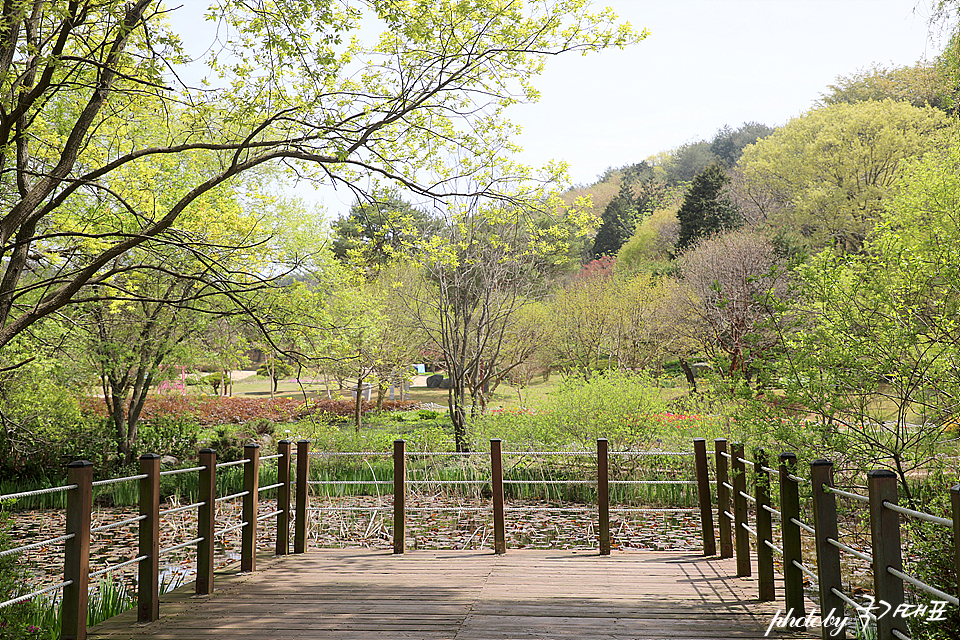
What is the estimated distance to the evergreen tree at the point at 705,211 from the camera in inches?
1008

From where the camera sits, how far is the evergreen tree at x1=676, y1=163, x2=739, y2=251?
25.6m

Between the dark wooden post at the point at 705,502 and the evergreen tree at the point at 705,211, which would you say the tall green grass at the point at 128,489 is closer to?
the dark wooden post at the point at 705,502

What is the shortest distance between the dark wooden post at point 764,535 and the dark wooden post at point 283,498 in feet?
11.6

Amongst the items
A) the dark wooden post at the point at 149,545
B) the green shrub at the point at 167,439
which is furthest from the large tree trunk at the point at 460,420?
the dark wooden post at the point at 149,545

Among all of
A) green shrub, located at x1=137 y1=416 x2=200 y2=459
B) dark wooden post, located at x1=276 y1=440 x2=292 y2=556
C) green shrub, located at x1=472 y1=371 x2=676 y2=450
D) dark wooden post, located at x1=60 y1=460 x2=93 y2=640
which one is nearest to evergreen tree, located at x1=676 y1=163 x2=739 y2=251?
green shrub, located at x1=472 y1=371 x2=676 y2=450

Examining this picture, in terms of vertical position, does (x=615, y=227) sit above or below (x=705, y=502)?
above

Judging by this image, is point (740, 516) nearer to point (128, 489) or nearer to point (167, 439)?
point (128, 489)

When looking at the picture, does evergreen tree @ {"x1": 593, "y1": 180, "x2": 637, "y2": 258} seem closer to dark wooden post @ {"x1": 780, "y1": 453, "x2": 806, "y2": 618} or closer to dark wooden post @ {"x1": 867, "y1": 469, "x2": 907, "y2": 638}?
dark wooden post @ {"x1": 780, "y1": 453, "x2": 806, "y2": 618}

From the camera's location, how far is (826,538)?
3127 millimetres

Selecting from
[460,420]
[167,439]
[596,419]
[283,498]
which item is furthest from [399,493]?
[167,439]

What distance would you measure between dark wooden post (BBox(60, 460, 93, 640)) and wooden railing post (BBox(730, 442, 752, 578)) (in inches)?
151

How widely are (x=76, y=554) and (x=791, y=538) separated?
3.59 metres

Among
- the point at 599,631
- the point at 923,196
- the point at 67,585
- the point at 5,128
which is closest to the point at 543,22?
the point at 5,128

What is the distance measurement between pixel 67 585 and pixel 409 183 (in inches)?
149
